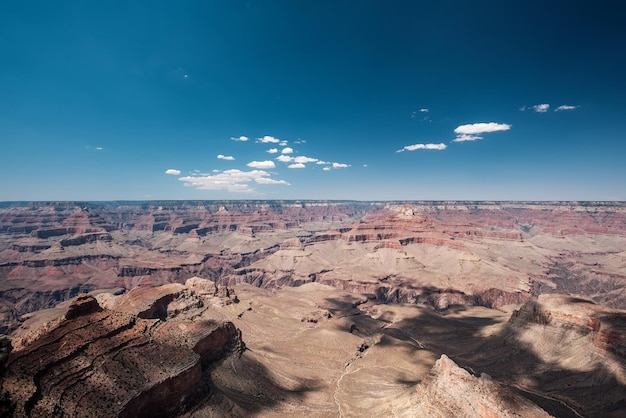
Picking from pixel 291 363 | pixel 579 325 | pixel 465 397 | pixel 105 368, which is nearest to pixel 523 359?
pixel 579 325

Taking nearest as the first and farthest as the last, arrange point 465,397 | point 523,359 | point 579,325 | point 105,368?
point 105,368 → point 465,397 → point 579,325 → point 523,359

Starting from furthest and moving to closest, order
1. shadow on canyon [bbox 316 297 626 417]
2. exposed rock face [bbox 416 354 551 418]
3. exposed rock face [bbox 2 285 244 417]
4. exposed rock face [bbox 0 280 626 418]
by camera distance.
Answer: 1. shadow on canyon [bbox 316 297 626 417]
2. exposed rock face [bbox 416 354 551 418]
3. exposed rock face [bbox 0 280 626 418]
4. exposed rock face [bbox 2 285 244 417]

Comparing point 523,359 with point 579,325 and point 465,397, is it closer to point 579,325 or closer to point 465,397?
point 579,325

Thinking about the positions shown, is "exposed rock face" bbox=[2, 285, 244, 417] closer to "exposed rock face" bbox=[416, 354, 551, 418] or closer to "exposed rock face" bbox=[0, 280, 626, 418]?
"exposed rock face" bbox=[0, 280, 626, 418]

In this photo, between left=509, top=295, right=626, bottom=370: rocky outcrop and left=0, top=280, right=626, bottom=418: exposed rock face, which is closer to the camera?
left=0, top=280, right=626, bottom=418: exposed rock face

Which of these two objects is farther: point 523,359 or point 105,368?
point 523,359

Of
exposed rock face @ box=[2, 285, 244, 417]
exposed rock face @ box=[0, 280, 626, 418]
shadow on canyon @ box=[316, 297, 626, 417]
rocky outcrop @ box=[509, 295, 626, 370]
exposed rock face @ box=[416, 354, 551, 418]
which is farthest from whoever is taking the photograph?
rocky outcrop @ box=[509, 295, 626, 370]

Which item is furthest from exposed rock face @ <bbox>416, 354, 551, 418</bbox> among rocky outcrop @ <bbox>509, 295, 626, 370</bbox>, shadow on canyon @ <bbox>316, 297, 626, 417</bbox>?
rocky outcrop @ <bbox>509, 295, 626, 370</bbox>
